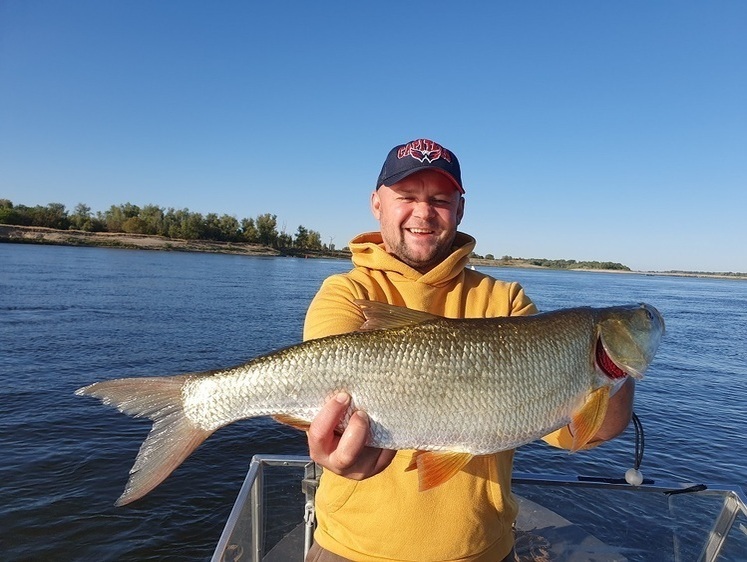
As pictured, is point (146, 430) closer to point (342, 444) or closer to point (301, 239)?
point (342, 444)

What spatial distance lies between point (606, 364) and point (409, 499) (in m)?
1.37

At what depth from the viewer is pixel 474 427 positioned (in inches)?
102

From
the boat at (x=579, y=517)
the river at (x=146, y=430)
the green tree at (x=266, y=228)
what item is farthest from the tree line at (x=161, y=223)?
the boat at (x=579, y=517)

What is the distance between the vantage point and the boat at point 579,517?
12.8ft

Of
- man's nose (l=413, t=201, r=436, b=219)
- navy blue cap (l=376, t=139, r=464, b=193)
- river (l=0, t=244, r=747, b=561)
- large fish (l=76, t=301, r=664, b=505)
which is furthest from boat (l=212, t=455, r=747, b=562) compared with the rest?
river (l=0, t=244, r=747, b=561)

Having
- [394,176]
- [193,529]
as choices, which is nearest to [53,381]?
[193,529]

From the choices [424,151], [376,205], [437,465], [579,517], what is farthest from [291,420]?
[579,517]

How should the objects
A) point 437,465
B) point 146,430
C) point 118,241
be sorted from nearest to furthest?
1. point 437,465
2. point 146,430
3. point 118,241

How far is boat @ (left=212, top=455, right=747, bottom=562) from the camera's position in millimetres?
3916

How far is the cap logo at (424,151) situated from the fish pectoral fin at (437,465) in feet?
5.72

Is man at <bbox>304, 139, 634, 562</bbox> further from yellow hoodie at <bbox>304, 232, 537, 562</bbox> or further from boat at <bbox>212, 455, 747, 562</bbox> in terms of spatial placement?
boat at <bbox>212, 455, 747, 562</bbox>

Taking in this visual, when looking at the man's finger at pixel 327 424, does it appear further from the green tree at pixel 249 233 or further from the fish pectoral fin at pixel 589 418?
the green tree at pixel 249 233

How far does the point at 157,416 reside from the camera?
2.68 meters

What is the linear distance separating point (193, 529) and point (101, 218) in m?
115
